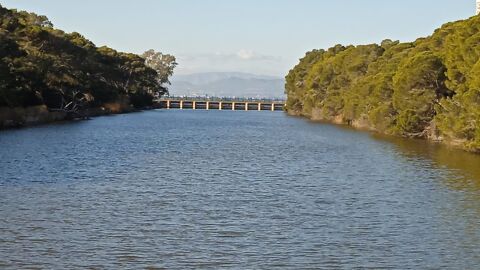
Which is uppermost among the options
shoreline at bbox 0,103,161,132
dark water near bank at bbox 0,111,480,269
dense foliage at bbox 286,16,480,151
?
dense foliage at bbox 286,16,480,151

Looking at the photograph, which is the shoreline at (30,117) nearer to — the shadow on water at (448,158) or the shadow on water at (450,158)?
the shadow on water at (448,158)

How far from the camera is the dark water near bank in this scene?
70.5ft

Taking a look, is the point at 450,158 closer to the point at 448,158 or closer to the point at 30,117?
the point at 448,158

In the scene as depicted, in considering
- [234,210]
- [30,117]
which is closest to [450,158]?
[234,210]

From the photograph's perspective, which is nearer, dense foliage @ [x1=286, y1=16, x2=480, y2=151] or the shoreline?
dense foliage @ [x1=286, y1=16, x2=480, y2=151]

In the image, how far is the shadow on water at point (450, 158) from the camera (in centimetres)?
3878

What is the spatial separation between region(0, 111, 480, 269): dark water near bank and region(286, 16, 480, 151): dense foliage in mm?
5552

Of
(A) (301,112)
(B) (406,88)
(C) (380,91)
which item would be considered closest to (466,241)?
(B) (406,88)

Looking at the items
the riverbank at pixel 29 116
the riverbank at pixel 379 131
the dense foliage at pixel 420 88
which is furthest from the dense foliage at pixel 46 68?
the dense foliage at pixel 420 88

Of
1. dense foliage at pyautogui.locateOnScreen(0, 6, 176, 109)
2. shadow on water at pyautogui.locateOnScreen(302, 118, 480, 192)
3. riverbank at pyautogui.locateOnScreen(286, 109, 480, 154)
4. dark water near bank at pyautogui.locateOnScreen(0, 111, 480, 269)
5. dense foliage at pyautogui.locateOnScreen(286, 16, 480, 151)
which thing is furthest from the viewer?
dense foliage at pyautogui.locateOnScreen(0, 6, 176, 109)

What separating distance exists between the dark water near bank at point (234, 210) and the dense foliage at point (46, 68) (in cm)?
2487

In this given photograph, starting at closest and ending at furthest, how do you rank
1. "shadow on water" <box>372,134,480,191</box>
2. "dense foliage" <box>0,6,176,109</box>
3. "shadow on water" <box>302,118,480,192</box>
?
"shadow on water" <box>302,118,480,192</box>, "shadow on water" <box>372,134,480,191</box>, "dense foliage" <box>0,6,176,109</box>

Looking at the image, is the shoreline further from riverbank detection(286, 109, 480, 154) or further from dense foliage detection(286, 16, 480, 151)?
riverbank detection(286, 109, 480, 154)

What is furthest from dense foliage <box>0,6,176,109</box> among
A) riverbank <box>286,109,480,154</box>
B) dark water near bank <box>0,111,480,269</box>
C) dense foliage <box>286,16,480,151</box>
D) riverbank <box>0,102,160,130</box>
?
dense foliage <box>286,16,480,151</box>
